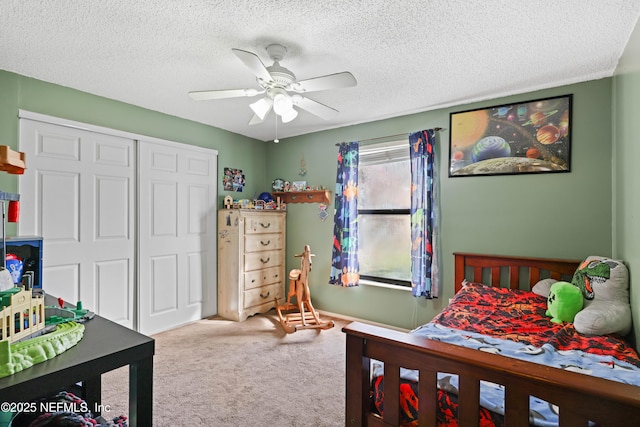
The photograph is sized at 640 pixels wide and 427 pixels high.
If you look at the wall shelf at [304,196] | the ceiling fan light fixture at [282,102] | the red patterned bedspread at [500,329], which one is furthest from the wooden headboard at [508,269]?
the ceiling fan light fixture at [282,102]

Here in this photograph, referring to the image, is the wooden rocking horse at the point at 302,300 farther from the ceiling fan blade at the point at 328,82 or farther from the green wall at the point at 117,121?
the ceiling fan blade at the point at 328,82

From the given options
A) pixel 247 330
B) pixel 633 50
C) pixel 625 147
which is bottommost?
pixel 247 330

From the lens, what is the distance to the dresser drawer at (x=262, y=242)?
390 centimetres

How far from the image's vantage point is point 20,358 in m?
0.84

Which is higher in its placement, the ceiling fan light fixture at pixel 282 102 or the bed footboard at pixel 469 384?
the ceiling fan light fixture at pixel 282 102

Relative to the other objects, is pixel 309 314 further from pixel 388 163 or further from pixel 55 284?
pixel 55 284

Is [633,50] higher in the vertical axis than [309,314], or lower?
higher

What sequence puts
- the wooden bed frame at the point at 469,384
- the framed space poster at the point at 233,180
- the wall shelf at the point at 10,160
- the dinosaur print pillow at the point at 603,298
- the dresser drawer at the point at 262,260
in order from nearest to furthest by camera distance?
the wooden bed frame at the point at 469,384
the wall shelf at the point at 10,160
the dinosaur print pillow at the point at 603,298
the dresser drawer at the point at 262,260
the framed space poster at the point at 233,180

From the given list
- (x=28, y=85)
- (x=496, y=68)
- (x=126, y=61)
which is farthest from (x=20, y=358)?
(x=496, y=68)

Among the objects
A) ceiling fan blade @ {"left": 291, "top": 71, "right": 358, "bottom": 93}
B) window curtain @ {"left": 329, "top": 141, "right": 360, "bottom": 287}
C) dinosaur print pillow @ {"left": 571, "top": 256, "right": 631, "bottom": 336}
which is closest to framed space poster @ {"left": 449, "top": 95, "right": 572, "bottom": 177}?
dinosaur print pillow @ {"left": 571, "top": 256, "right": 631, "bottom": 336}

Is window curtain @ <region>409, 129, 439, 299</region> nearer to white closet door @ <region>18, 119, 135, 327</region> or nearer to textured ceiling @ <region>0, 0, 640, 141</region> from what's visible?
textured ceiling @ <region>0, 0, 640, 141</region>

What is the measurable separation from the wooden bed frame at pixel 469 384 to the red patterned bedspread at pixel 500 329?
2.6 inches

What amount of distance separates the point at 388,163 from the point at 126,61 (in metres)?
2.62

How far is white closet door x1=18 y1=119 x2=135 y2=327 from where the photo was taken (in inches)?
105
